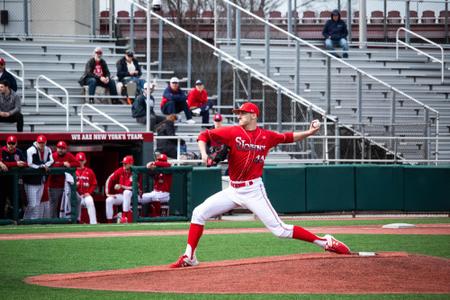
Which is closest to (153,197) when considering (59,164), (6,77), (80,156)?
(80,156)

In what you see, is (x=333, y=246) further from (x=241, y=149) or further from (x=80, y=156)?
A: (x=80, y=156)

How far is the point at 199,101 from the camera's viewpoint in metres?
25.3

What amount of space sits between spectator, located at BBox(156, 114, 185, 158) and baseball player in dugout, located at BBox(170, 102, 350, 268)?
1094 cm

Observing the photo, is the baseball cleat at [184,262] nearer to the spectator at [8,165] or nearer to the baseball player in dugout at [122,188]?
the spectator at [8,165]

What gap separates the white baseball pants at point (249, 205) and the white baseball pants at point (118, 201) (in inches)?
358

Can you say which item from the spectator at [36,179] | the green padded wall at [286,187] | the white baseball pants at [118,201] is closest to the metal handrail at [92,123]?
the white baseball pants at [118,201]

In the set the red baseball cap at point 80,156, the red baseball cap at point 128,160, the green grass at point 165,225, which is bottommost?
the green grass at point 165,225

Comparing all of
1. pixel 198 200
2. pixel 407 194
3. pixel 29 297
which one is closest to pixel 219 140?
pixel 29 297

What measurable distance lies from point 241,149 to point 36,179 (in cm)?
918

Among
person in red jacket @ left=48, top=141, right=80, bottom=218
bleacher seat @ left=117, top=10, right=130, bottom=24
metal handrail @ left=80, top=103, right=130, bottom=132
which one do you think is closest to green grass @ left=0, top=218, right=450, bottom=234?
person in red jacket @ left=48, top=141, right=80, bottom=218

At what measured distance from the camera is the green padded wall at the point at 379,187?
22.8m

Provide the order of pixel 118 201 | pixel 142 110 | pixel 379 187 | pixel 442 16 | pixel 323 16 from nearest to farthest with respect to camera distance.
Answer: pixel 118 201 → pixel 379 187 → pixel 142 110 → pixel 442 16 → pixel 323 16

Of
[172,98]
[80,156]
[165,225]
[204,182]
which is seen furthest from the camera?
[172,98]

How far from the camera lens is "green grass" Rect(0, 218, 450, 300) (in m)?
9.78
